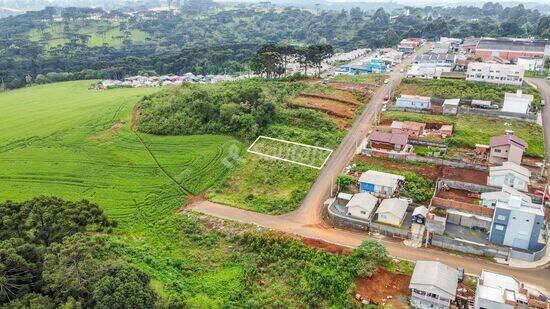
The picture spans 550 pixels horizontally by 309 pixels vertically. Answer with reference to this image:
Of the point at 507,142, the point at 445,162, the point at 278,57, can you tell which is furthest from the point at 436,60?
the point at 445,162

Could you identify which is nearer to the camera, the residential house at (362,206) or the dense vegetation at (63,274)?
the dense vegetation at (63,274)

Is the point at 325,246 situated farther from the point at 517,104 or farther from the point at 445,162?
the point at 517,104

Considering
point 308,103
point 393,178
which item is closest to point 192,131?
point 308,103

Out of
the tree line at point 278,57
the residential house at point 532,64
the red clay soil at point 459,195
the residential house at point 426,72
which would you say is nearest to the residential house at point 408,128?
the red clay soil at point 459,195

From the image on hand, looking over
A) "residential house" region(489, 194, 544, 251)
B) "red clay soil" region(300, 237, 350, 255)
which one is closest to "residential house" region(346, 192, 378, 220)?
"red clay soil" region(300, 237, 350, 255)

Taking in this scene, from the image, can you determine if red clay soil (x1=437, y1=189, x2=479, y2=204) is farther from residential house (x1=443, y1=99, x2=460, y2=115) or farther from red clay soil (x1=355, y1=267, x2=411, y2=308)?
residential house (x1=443, y1=99, x2=460, y2=115)

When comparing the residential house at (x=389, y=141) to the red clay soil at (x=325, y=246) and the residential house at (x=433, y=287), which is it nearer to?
the red clay soil at (x=325, y=246)

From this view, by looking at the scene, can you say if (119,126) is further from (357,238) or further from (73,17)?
(73,17)
